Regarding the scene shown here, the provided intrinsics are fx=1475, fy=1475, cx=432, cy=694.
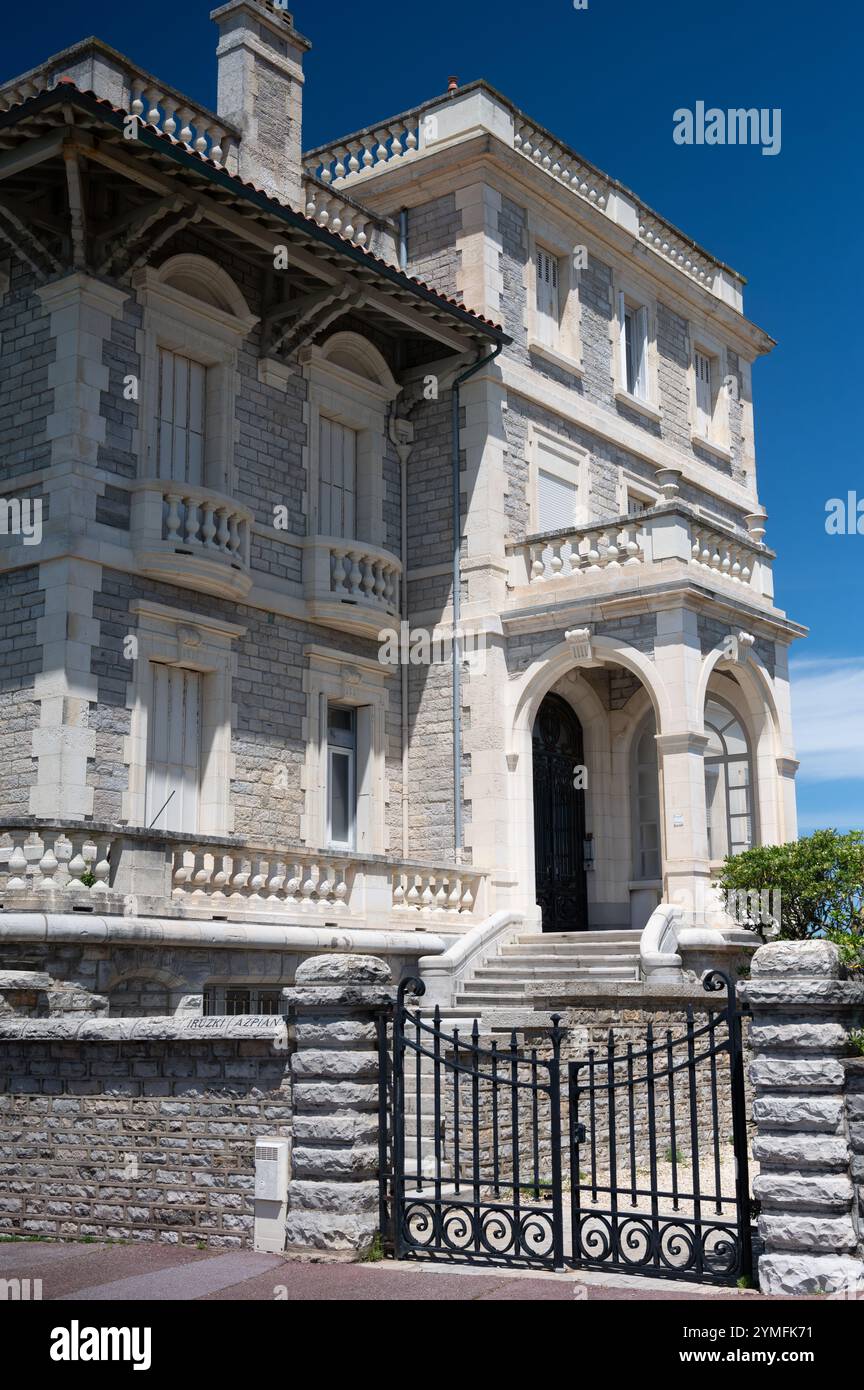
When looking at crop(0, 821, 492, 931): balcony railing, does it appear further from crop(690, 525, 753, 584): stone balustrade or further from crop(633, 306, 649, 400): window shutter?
crop(633, 306, 649, 400): window shutter

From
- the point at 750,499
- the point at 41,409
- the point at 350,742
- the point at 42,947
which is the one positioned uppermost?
the point at 750,499

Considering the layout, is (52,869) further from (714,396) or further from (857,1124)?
(714,396)

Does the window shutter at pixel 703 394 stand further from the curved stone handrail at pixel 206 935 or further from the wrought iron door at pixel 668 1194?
the wrought iron door at pixel 668 1194

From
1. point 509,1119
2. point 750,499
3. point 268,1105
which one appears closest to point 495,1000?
point 509,1119

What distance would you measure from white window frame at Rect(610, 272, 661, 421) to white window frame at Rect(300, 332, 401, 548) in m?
4.27

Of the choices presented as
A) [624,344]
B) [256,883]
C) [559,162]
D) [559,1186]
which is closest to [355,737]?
[256,883]

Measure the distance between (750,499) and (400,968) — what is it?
13154 mm

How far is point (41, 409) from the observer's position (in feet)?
50.9

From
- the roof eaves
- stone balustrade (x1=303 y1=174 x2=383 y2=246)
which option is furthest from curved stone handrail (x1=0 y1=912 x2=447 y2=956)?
stone balustrade (x1=303 y1=174 x2=383 y2=246)

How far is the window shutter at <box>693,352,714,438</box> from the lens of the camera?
25016 millimetres

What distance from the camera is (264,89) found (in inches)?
717

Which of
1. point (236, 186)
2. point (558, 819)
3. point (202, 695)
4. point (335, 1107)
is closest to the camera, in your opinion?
point (335, 1107)

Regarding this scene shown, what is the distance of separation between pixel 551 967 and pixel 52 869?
20.8ft
